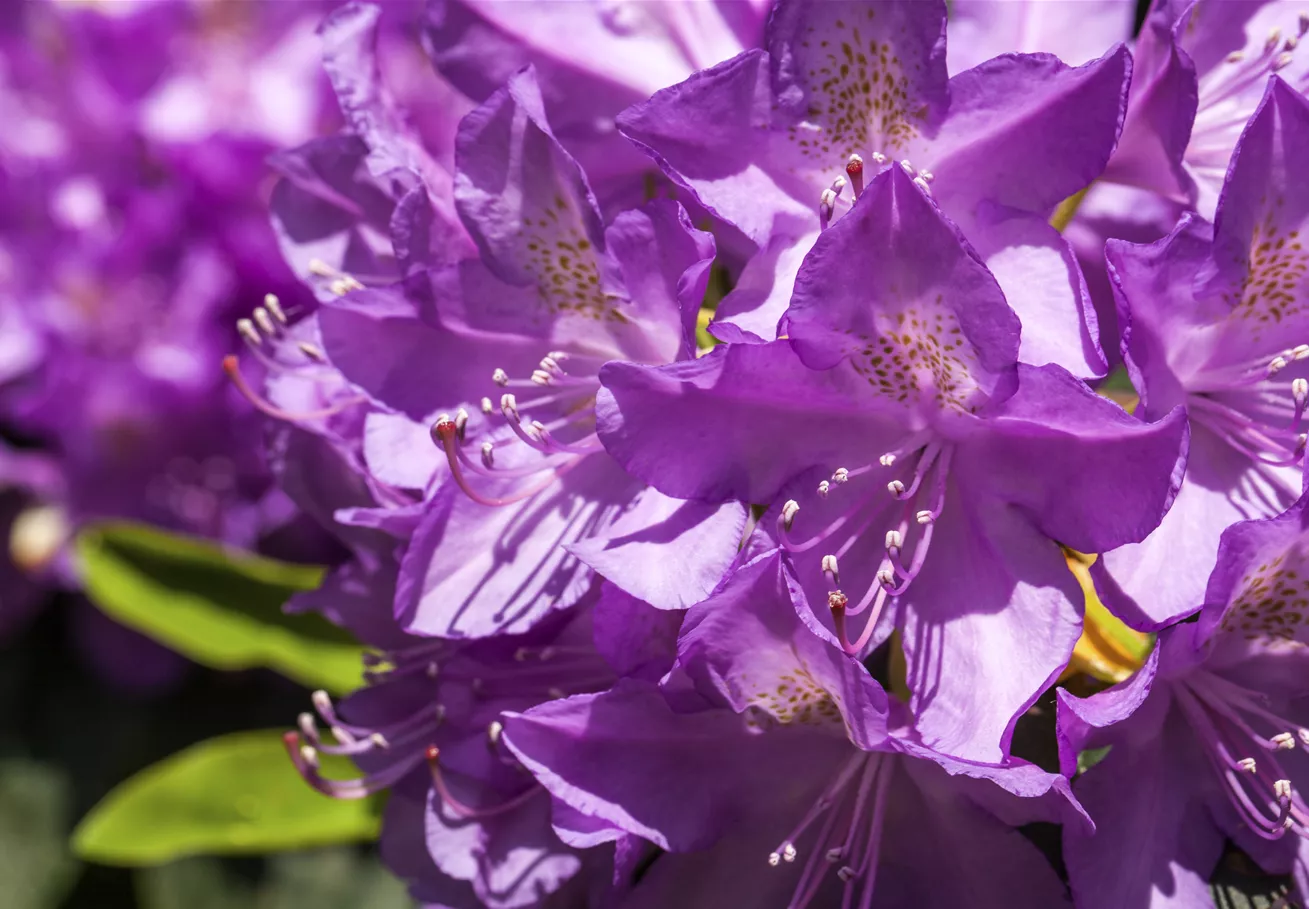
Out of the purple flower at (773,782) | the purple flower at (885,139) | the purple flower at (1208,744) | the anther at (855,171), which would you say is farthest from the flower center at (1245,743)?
the anther at (855,171)

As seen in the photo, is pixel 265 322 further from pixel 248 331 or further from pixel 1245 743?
pixel 1245 743

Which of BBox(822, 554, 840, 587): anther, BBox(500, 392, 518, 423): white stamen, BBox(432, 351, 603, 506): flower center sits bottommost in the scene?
BBox(822, 554, 840, 587): anther

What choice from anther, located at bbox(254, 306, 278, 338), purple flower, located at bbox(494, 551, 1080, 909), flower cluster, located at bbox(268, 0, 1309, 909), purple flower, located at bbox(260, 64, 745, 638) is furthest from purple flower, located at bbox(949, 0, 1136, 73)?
anther, located at bbox(254, 306, 278, 338)

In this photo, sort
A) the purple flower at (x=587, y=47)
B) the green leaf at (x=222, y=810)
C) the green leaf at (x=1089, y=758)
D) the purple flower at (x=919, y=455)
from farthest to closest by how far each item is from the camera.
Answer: the green leaf at (x=222, y=810)
the purple flower at (x=587, y=47)
the green leaf at (x=1089, y=758)
the purple flower at (x=919, y=455)

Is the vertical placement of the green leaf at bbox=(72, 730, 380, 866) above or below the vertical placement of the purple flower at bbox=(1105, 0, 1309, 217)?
below

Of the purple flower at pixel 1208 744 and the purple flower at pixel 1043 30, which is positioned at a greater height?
the purple flower at pixel 1043 30

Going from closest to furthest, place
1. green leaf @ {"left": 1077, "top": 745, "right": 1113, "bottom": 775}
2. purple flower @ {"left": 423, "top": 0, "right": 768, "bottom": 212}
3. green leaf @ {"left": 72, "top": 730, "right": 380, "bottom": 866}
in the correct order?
green leaf @ {"left": 1077, "top": 745, "right": 1113, "bottom": 775} → purple flower @ {"left": 423, "top": 0, "right": 768, "bottom": 212} → green leaf @ {"left": 72, "top": 730, "right": 380, "bottom": 866}

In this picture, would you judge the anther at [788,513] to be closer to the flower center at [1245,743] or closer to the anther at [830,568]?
the anther at [830,568]

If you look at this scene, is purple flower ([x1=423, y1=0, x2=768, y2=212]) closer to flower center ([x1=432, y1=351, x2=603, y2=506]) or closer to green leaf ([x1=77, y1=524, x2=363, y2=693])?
flower center ([x1=432, y1=351, x2=603, y2=506])
